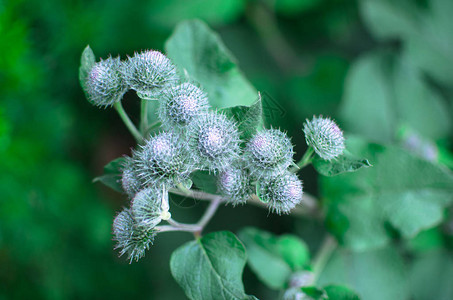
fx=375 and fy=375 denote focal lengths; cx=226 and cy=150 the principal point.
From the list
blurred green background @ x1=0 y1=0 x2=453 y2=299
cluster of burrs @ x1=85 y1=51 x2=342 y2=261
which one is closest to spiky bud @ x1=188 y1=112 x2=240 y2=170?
cluster of burrs @ x1=85 y1=51 x2=342 y2=261

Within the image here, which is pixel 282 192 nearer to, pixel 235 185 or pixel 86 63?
pixel 235 185

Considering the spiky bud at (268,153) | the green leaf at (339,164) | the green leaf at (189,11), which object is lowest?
the green leaf at (339,164)

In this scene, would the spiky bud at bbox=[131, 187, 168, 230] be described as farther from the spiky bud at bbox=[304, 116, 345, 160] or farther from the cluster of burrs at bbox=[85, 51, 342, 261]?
the spiky bud at bbox=[304, 116, 345, 160]

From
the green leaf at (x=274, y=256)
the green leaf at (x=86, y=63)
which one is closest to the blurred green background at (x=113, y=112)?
the green leaf at (x=274, y=256)

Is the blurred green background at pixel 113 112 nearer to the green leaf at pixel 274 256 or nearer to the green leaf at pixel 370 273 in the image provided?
the green leaf at pixel 370 273

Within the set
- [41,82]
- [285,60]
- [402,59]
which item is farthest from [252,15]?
[41,82]

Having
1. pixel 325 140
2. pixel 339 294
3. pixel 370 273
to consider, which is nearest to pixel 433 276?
pixel 370 273
